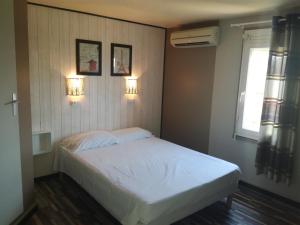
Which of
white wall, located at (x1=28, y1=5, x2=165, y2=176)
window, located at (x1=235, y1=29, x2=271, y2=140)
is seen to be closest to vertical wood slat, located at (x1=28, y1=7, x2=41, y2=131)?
white wall, located at (x1=28, y1=5, x2=165, y2=176)

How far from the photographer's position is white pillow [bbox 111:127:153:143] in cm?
370

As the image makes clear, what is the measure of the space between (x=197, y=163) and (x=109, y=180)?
3.69ft

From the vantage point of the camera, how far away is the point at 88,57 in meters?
3.55

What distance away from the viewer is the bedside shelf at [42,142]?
3201mm

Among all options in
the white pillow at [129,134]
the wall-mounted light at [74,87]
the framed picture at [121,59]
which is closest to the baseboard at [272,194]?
the white pillow at [129,134]

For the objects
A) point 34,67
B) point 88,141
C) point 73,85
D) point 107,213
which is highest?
point 34,67

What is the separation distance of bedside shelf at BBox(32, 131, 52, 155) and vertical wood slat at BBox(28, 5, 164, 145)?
0.09 m

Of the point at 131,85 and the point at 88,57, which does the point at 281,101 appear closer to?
the point at 131,85

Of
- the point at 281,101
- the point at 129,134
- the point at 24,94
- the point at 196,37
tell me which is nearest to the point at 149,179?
the point at 129,134

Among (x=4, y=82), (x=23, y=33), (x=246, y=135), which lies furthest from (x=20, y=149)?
(x=246, y=135)

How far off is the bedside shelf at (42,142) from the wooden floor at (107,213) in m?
0.46

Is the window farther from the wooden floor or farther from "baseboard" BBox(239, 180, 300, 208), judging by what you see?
the wooden floor

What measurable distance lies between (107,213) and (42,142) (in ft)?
4.58

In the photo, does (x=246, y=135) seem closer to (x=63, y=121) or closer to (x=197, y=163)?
(x=197, y=163)
